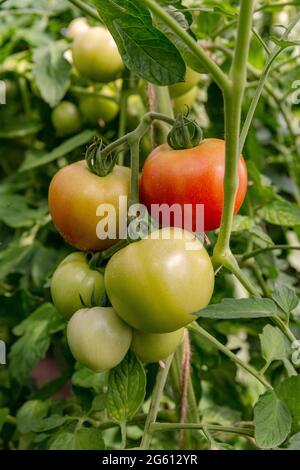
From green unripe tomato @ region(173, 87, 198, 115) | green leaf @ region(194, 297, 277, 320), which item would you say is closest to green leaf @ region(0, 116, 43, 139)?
green unripe tomato @ region(173, 87, 198, 115)

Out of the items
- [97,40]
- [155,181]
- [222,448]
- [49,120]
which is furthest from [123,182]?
[49,120]

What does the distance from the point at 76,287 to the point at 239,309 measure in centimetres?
17

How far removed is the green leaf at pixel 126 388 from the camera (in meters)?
0.62

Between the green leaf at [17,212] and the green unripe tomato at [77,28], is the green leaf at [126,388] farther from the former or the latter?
the green unripe tomato at [77,28]

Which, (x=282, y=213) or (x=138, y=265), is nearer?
(x=138, y=265)

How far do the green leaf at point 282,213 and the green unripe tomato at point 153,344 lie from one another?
0.91ft

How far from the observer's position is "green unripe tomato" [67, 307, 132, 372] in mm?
556

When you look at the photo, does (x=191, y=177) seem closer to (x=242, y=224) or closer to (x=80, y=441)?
(x=242, y=224)

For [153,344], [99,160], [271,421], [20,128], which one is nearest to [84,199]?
[99,160]

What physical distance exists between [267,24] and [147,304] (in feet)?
3.08

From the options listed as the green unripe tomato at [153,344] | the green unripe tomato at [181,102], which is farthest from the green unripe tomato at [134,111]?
the green unripe tomato at [153,344]

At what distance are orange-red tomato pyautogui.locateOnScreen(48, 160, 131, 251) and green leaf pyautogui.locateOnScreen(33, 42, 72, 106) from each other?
38 cm

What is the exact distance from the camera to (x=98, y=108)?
1038 mm
